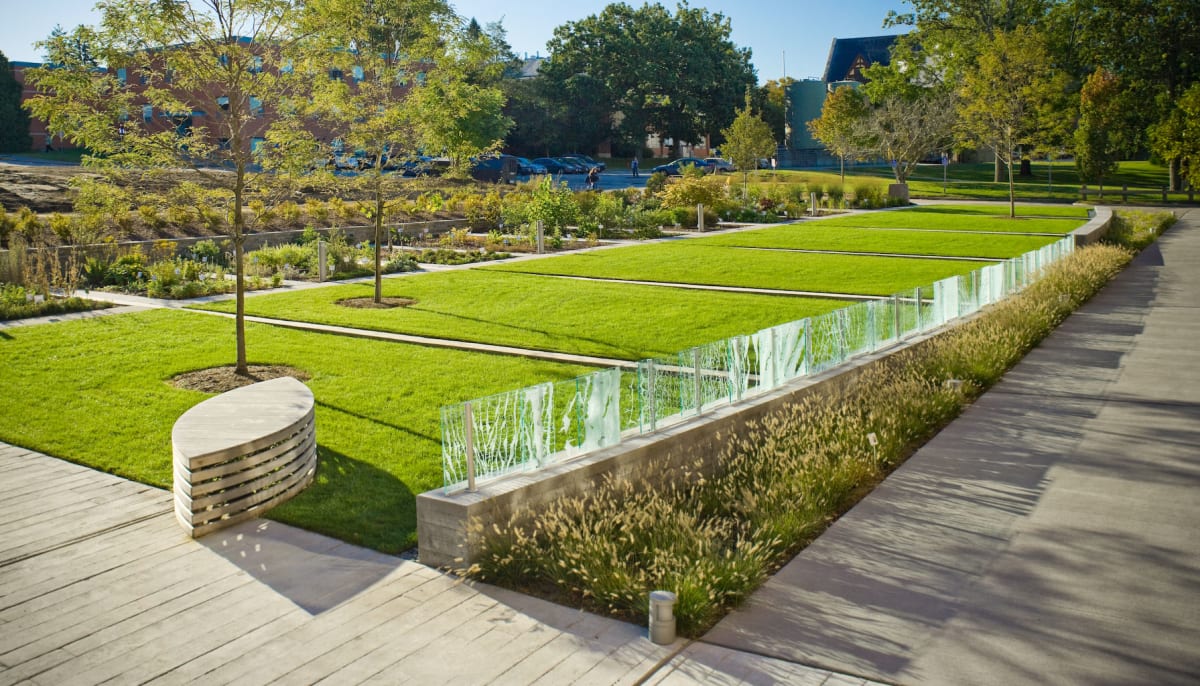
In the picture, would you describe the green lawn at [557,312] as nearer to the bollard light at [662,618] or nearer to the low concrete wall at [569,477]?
the low concrete wall at [569,477]

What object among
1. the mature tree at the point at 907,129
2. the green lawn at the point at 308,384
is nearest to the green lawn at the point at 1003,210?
the mature tree at the point at 907,129

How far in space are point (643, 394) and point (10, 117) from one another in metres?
58.8

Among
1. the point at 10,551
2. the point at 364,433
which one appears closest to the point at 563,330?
the point at 364,433

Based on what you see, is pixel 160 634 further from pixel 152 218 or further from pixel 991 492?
pixel 152 218

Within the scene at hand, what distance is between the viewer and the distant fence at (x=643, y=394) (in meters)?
6.87

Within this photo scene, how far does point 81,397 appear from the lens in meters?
10.9

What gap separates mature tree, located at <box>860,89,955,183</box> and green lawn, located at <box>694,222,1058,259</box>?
21018 mm

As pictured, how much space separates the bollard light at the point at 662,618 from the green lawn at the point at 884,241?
20.1 metres

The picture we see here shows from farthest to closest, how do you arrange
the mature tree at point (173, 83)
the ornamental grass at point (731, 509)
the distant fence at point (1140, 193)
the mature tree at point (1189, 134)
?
1. the distant fence at point (1140, 193)
2. the mature tree at point (1189, 134)
3. the mature tree at point (173, 83)
4. the ornamental grass at point (731, 509)

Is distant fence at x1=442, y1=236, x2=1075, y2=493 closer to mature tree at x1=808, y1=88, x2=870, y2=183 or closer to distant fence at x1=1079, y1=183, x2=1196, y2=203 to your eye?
distant fence at x1=1079, y1=183, x2=1196, y2=203

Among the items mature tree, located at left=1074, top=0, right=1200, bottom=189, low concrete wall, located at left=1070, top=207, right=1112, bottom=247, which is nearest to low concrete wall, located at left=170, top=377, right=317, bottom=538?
low concrete wall, located at left=1070, top=207, right=1112, bottom=247

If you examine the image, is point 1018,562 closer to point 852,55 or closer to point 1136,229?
point 1136,229

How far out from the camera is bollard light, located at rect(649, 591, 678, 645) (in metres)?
5.31

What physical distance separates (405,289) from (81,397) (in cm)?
833
